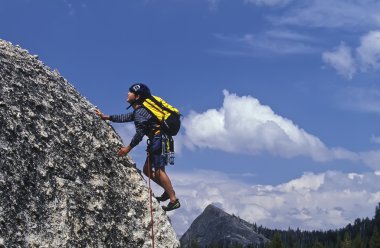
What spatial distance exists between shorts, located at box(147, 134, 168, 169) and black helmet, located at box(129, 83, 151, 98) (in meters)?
1.08

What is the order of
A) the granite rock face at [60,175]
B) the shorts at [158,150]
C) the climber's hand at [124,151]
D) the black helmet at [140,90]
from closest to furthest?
the granite rock face at [60,175] < the climber's hand at [124,151] < the shorts at [158,150] < the black helmet at [140,90]

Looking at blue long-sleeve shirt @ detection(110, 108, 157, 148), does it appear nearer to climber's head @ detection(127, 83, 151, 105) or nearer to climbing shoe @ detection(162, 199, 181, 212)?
climber's head @ detection(127, 83, 151, 105)

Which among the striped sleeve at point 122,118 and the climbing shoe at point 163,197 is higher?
the striped sleeve at point 122,118

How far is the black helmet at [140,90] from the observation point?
13750 millimetres

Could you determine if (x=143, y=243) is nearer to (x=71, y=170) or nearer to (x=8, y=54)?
(x=71, y=170)

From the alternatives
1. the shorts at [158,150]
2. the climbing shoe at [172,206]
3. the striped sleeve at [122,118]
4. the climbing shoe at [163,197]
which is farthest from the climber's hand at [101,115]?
the climbing shoe at [172,206]

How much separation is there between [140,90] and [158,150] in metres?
1.57

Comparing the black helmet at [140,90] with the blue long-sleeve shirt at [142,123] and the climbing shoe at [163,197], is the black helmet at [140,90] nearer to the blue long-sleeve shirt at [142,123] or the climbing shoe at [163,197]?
the blue long-sleeve shirt at [142,123]

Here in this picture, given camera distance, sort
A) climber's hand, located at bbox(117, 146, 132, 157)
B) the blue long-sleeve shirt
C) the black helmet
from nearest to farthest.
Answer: climber's hand, located at bbox(117, 146, 132, 157) → the blue long-sleeve shirt → the black helmet

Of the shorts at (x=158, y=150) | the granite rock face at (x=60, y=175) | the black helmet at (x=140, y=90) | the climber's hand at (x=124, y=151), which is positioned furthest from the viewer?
the black helmet at (x=140, y=90)

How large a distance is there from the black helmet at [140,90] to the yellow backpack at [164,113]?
5.2 inches

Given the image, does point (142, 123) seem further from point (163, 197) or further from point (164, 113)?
point (163, 197)

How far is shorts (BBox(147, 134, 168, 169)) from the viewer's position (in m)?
13.5

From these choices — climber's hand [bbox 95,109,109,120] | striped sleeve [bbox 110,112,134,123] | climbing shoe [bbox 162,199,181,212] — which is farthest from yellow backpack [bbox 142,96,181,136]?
climbing shoe [bbox 162,199,181,212]
